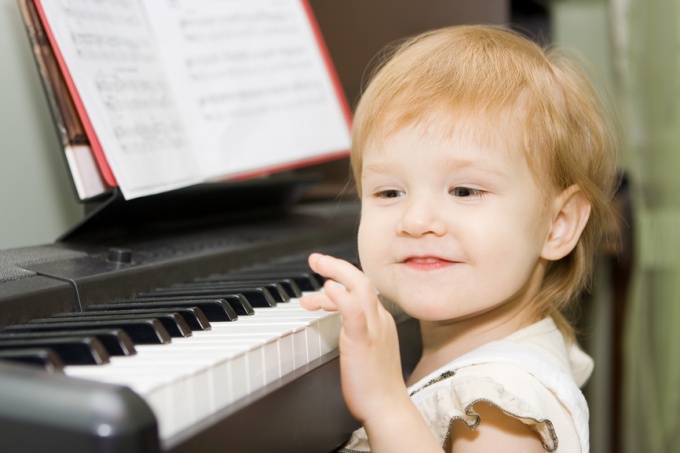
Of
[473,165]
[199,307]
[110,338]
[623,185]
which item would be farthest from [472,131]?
[623,185]

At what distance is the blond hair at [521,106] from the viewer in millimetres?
1053

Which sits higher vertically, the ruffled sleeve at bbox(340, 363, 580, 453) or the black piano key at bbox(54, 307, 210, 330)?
the black piano key at bbox(54, 307, 210, 330)

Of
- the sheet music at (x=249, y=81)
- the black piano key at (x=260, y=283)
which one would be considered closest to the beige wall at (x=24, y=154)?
the sheet music at (x=249, y=81)

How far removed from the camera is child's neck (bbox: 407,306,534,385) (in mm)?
1151

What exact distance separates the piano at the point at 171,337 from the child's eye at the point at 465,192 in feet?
0.73

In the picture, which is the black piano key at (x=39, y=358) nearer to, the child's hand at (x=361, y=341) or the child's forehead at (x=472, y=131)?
the child's hand at (x=361, y=341)

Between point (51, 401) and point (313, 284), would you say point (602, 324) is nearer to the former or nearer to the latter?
point (313, 284)

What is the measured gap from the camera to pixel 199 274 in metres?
1.19

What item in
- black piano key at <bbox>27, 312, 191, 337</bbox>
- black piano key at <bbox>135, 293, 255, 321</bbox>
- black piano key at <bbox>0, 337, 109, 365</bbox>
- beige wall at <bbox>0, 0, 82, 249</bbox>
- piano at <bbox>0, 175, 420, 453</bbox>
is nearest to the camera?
piano at <bbox>0, 175, 420, 453</bbox>

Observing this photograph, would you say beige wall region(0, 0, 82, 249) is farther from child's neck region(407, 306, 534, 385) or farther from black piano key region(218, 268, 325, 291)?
child's neck region(407, 306, 534, 385)

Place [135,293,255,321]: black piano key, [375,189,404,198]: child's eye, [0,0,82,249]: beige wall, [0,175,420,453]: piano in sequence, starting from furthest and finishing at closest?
[0,0,82,249]: beige wall < [375,189,404,198]: child's eye < [135,293,255,321]: black piano key < [0,175,420,453]: piano

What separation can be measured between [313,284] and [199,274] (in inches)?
6.7

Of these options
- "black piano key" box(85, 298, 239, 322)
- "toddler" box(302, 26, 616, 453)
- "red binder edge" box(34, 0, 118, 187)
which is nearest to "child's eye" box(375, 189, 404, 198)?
"toddler" box(302, 26, 616, 453)

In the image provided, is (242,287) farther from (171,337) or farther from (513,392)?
(513,392)
